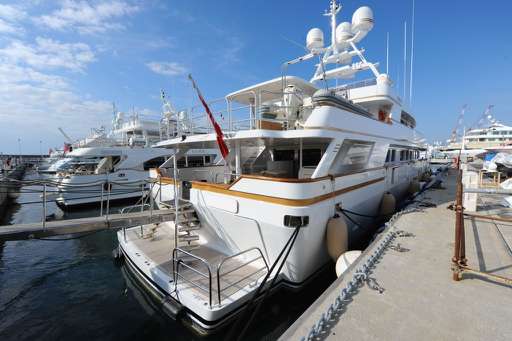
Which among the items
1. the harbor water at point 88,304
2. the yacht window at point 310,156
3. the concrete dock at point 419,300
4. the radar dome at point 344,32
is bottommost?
the harbor water at point 88,304

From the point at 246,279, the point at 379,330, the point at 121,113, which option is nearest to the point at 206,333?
the point at 246,279

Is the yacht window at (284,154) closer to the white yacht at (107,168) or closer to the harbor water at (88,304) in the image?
the harbor water at (88,304)

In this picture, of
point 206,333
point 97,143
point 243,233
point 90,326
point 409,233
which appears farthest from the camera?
point 97,143

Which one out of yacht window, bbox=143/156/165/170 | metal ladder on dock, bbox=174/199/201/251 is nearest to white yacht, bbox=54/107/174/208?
yacht window, bbox=143/156/165/170

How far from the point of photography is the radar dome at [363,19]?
8531mm

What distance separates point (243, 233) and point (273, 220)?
91cm

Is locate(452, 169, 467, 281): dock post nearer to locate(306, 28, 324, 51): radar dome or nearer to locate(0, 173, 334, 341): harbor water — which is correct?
locate(0, 173, 334, 341): harbor water

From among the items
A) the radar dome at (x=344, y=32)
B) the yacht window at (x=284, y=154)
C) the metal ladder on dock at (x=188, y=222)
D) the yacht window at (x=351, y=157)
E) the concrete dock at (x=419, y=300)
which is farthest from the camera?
the radar dome at (x=344, y=32)

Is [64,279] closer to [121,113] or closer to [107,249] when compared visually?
[107,249]

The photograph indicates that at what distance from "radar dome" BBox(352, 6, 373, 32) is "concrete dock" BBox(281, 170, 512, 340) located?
8023mm

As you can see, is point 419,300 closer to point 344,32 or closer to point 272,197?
point 272,197

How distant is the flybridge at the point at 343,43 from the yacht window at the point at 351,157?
11.4 ft

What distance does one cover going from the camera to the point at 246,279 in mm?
4281

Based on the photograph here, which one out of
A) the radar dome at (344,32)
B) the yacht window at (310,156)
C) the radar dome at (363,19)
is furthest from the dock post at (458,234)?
the radar dome at (344,32)
